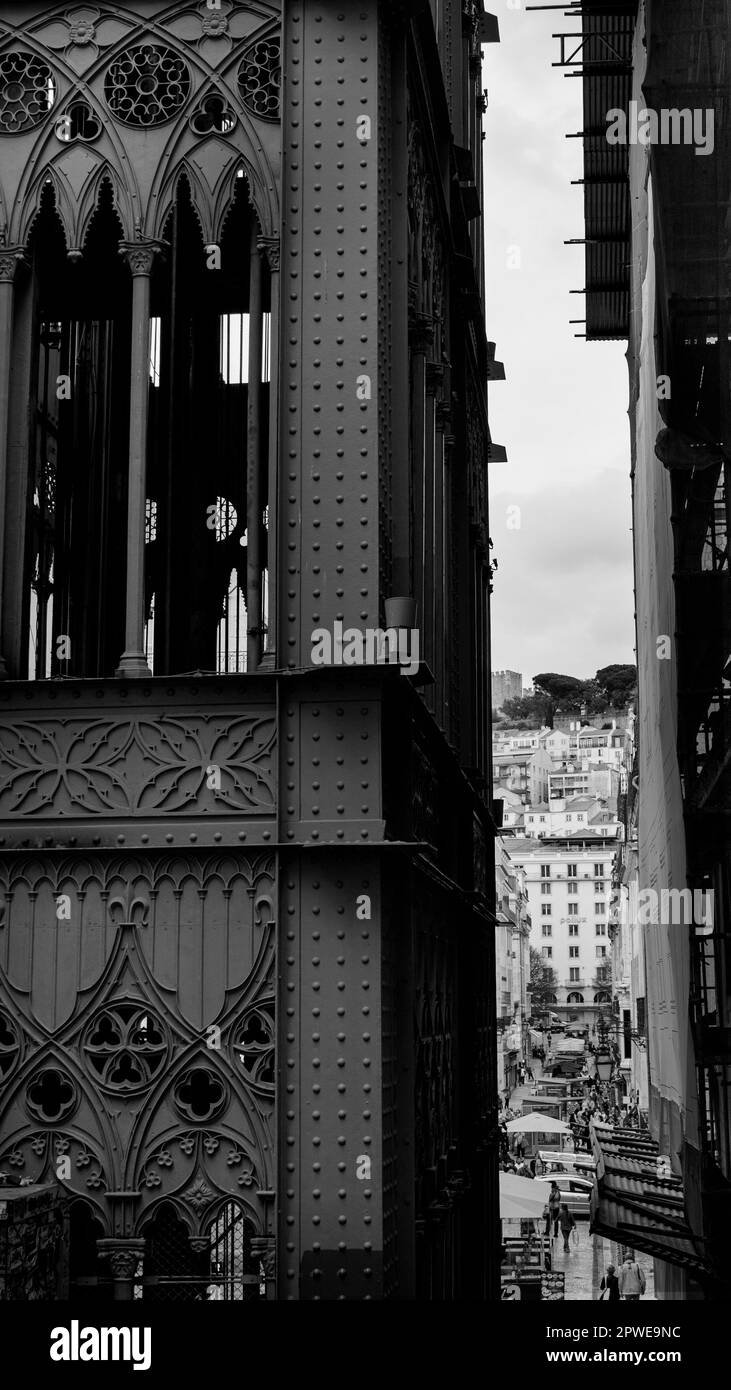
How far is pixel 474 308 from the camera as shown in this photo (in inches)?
822

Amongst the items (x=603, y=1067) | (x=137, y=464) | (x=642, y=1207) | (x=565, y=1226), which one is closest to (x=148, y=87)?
(x=137, y=464)

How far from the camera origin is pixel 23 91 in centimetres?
1159

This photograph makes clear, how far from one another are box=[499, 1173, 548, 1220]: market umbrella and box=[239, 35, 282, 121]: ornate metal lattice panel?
992 inches

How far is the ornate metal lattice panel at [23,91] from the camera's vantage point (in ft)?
37.9

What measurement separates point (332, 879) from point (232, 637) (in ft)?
37.5

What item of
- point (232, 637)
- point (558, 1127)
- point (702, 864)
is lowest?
point (558, 1127)

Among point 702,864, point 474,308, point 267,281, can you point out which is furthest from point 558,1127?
point 267,281

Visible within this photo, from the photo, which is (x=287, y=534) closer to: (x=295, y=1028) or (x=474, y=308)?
(x=295, y=1028)

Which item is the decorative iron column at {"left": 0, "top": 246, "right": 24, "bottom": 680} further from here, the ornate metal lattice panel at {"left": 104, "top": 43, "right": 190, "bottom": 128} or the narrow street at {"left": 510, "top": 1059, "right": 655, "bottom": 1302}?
the narrow street at {"left": 510, "top": 1059, "right": 655, "bottom": 1302}

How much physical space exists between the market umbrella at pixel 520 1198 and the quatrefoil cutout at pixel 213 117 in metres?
25.1

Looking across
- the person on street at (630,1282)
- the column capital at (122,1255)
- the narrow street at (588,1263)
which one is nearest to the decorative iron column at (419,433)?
the column capital at (122,1255)

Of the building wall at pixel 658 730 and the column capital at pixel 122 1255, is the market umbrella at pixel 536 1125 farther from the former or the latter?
the column capital at pixel 122 1255

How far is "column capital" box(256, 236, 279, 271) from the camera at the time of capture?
36.5 feet

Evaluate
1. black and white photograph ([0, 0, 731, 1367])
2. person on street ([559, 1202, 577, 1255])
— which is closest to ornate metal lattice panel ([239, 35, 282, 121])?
black and white photograph ([0, 0, 731, 1367])
